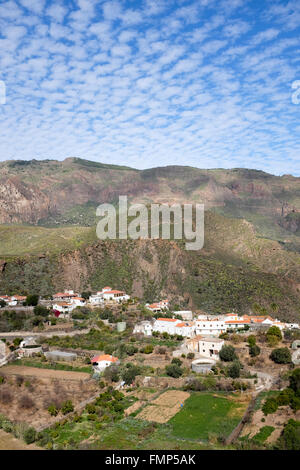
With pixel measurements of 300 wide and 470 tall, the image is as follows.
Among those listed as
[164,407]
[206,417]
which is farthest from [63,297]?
[206,417]

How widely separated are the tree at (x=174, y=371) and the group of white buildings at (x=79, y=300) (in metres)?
21.8

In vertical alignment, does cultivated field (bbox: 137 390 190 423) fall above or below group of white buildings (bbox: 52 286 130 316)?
below

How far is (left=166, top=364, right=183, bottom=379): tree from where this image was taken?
32406 millimetres

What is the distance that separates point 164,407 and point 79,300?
30.0m

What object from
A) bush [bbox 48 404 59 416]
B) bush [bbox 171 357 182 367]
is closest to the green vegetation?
bush [bbox 171 357 182 367]

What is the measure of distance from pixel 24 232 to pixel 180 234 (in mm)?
41810

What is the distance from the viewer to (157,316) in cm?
4966

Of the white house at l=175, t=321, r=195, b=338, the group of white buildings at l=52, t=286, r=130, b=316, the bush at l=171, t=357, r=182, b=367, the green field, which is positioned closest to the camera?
the green field

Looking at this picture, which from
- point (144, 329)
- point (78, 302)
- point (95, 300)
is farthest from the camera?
point (95, 300)

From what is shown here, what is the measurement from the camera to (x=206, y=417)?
1017 inches

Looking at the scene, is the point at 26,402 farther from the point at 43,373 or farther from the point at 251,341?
the point at 251,341

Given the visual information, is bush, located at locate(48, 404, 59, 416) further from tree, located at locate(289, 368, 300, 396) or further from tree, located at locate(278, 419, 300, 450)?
tree, located at locate(289, 368, 300, 396)

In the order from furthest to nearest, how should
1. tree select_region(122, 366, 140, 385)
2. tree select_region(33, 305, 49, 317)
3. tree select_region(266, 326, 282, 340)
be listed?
tree select_region(33, 305, 49, 317)
tree select_region(266, 326, 282, 340)
tree select_region(122, 366, 140, 385)

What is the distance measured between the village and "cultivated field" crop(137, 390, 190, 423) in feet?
0.21
